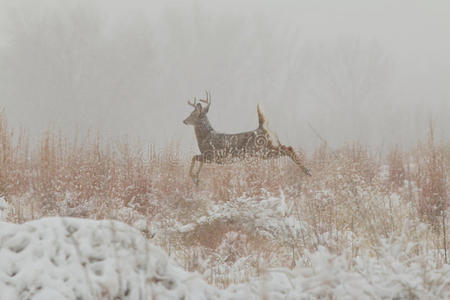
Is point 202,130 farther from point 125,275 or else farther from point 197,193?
point 125,275

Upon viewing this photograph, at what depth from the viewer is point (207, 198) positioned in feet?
17.6

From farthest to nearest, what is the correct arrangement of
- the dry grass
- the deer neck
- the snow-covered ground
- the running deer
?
the deer neck, the running deer, the dry grass, the snow-covered ground

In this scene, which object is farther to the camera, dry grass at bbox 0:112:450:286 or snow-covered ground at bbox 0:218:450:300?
dry grass at bbox 0:112:450:286

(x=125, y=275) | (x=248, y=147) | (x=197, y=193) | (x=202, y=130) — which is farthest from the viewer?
(x=202, y=130)

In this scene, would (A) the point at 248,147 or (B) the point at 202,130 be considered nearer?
(A) the point at 248,147

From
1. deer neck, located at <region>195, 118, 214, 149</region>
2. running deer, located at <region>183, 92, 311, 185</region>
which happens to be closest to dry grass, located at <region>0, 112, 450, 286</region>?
running deer, located at <region>183, 92, 311, 185</region>

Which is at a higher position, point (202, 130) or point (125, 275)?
point (202, 130)

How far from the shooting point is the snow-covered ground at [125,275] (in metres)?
1.36

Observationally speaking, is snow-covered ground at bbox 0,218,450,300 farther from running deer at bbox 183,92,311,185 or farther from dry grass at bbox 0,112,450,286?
running deer at bbox 183,92,311,185

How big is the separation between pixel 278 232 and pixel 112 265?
92.8 inches

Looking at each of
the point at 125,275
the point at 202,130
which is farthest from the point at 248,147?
the point at 125,275

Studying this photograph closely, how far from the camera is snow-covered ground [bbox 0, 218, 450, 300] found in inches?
53.4

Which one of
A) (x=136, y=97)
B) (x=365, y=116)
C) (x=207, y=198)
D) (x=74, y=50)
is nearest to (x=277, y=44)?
(x=365, y=116)

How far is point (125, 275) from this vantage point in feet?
4.61
